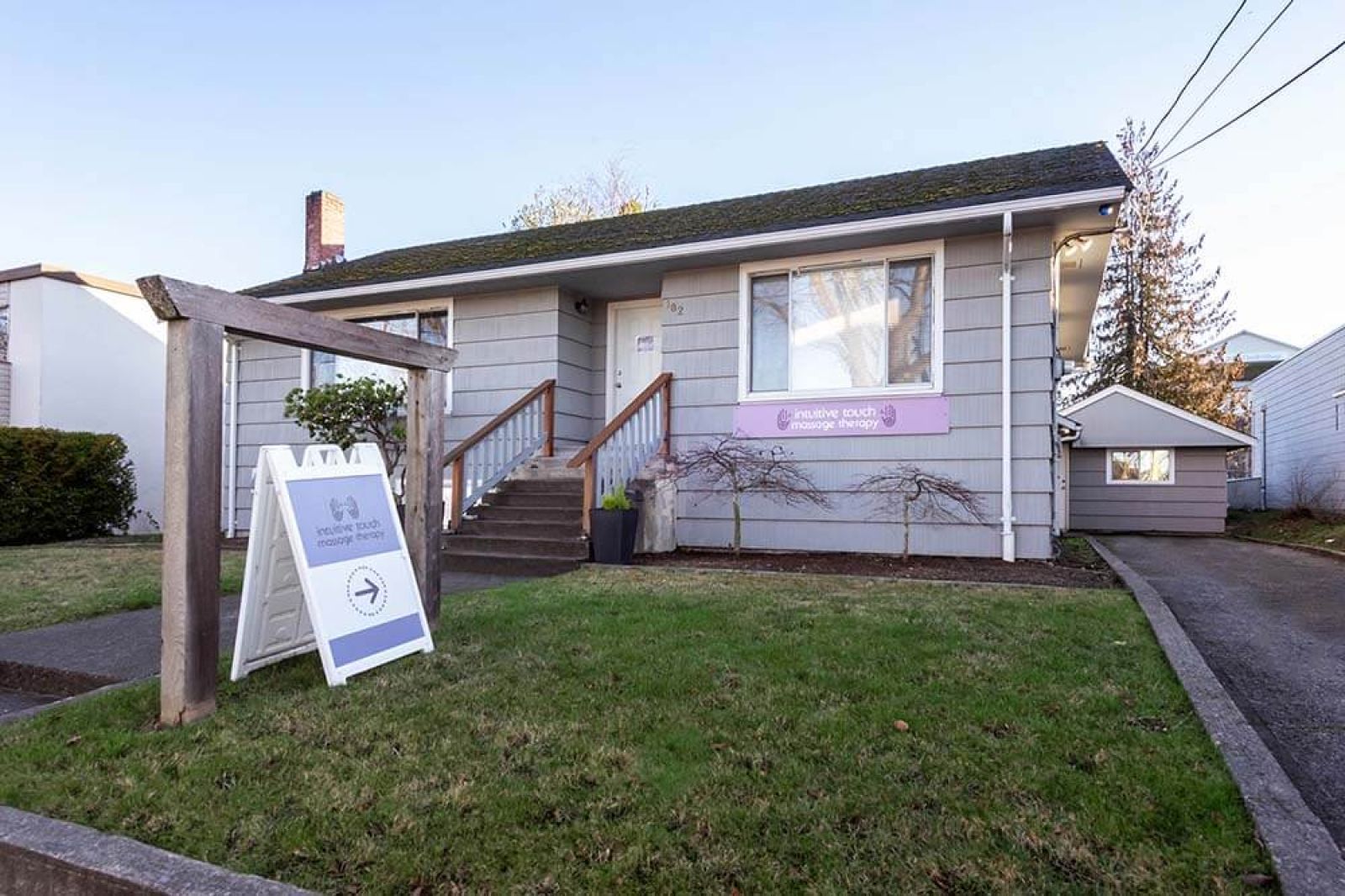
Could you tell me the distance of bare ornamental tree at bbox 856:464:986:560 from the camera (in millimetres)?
7426

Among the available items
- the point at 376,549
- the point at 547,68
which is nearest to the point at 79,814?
the point at 376,549

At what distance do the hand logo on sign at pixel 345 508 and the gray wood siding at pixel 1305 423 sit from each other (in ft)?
54.8

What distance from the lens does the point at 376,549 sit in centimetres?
390

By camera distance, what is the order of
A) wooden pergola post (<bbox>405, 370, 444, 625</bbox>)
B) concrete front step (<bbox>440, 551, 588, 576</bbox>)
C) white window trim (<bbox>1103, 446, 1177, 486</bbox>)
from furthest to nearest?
1. white window trim (<bbox>1103, 446, 1177, 486</bbox>)
2. concrete front step (<bbox>440, 551, 588, 576</bbox>)
3. wooden pergola post (<bbox>405, 370, 444, 625</bbox>)

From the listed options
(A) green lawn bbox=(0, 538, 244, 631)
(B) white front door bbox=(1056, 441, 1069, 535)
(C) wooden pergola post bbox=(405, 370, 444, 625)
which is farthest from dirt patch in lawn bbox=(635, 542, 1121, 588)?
(B) white front door bbox=(1056, 441, 1069, 535)

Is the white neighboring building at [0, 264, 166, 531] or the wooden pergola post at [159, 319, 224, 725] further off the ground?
the white neighboring building at [0, 264, 166, 531]

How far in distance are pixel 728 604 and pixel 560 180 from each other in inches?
969

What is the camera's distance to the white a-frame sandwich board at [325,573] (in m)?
3.44

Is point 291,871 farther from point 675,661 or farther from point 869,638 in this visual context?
point 869,638

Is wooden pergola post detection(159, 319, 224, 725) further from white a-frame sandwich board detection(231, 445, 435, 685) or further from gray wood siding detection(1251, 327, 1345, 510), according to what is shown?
gray wood siding detection(1251, 327, 1345, 510)

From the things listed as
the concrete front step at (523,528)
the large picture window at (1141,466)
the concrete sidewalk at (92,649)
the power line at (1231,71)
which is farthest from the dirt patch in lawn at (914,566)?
the large picture window at (1141,466)

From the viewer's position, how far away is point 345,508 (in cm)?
380

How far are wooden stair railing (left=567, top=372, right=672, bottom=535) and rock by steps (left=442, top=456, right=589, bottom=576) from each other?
1.36 ft

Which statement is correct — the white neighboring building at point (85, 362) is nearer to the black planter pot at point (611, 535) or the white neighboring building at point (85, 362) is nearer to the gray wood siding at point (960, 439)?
the black planter pot at point (611, 535)
